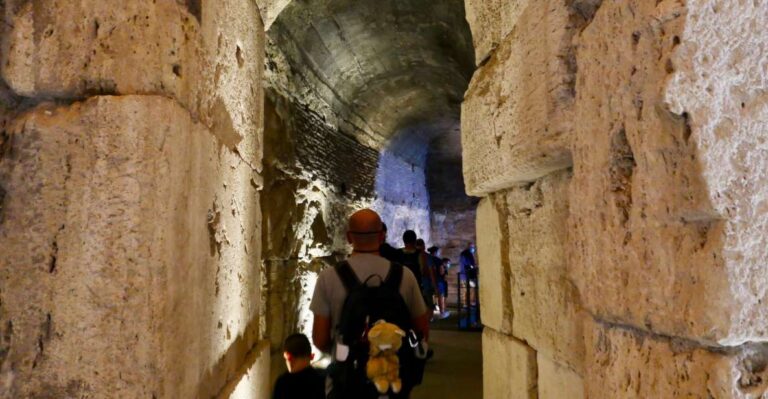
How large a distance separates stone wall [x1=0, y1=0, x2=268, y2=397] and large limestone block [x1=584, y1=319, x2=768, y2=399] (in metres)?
1.16

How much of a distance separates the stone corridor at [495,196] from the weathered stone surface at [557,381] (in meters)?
0.01

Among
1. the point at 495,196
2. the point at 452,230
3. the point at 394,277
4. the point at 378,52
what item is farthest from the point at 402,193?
the point at 394,277

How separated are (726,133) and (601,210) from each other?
1.45 feet

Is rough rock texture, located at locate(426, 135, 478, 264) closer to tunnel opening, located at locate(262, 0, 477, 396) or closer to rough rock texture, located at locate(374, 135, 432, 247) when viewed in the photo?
rough rock texture, located at locate(374, 135, 432, 247)

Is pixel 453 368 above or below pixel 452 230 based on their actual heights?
below

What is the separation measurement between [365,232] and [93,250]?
119cm

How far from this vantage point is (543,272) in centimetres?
202

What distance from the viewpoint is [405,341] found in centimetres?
212

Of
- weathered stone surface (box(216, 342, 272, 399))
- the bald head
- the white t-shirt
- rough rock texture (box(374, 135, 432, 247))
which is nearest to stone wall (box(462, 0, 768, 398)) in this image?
the white t-shirt

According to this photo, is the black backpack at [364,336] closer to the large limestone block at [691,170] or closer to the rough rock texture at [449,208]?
the large limestone block at [691,170]

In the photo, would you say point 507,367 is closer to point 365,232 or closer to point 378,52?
point 365,232

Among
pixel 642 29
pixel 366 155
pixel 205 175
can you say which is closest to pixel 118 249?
pixel 205 175

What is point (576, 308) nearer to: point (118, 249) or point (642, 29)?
point (642, 29)

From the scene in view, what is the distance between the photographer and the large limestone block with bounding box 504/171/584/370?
1.80 metres
